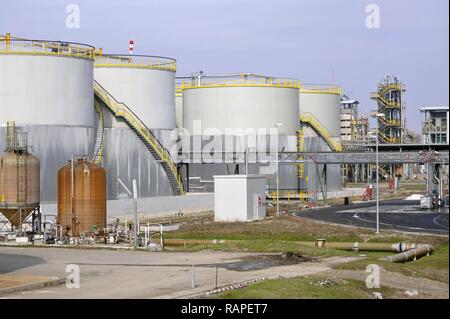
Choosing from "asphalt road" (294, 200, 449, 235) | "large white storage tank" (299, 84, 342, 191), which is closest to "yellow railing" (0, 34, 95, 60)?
"asphalt road" (294, 200, 449, 235)

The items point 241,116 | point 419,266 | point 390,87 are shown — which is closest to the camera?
point 419,266

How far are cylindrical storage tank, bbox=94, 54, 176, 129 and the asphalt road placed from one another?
16800mm

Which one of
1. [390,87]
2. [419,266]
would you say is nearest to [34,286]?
[419,266]

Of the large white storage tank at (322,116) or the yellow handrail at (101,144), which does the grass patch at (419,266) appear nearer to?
the yellow handrail at (101,144)

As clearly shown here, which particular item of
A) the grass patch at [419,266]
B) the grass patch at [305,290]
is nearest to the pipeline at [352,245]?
the grass patch at [419,266]

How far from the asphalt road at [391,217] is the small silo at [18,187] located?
19800 mm

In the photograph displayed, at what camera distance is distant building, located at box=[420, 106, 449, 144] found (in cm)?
11944

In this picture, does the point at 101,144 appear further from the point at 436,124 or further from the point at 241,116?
the point at 436,124

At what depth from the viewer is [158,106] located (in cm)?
8200

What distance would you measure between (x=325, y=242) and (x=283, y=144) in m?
46.0

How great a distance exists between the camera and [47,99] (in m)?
65.3

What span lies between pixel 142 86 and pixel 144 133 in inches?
220

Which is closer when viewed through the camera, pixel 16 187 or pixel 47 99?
pixel 16 187
